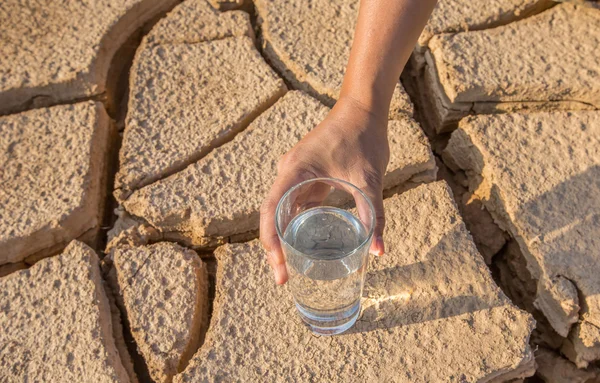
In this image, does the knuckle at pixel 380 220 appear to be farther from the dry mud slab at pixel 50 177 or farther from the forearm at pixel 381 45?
the dry mud slab at pixel 50 177

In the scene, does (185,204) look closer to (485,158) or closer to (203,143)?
(203,143)

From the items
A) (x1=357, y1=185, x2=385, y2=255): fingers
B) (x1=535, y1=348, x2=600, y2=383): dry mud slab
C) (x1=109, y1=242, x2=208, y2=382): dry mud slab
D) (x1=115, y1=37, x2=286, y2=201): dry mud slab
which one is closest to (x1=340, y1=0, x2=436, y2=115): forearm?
(x1=357, y1=185, x2=385, y2=255): fingers

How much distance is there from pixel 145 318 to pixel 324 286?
1.56 feet

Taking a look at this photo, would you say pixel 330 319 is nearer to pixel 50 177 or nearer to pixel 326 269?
pixel 326 269

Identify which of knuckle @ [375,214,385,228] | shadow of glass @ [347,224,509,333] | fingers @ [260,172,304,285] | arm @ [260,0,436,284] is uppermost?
arm @ [260,0,436,284]

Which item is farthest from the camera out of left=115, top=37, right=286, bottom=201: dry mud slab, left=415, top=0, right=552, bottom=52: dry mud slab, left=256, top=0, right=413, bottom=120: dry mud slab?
left=415, top=0, right=552, bottom=52: dry mud slab

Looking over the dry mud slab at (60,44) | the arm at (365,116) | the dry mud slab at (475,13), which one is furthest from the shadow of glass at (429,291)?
the dry mud slab at (60,44)

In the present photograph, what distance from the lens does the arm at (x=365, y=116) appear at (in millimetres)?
1348

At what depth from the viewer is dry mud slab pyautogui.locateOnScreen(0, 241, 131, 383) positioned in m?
1.43

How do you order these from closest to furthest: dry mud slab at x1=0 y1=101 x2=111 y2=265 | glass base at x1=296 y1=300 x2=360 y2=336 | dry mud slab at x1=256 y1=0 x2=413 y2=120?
glass base at x1=296 y1=300 x2=360 y2=336, dry mud slab at x1=0 y1=101 x2=111 y2=265, dry mud slab at x1=256 y1=0 x2=413 y2=120

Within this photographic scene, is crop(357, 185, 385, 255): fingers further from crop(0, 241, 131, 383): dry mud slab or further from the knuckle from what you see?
crop(0, 241, 131, 383): dry mud slab

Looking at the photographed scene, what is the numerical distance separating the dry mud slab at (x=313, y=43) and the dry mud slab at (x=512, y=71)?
0.13 metres

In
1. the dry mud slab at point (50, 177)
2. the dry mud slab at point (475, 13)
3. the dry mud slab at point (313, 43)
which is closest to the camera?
the dry mud slab at point (50, 177)

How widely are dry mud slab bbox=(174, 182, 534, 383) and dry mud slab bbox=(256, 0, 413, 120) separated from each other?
51 centimetres
